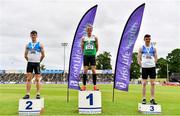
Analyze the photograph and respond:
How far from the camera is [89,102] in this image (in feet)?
35.2

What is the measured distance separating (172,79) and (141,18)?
241 ft

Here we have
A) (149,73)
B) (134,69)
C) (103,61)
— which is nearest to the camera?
(149,73)

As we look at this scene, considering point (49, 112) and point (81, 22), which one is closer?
point (49, 112)

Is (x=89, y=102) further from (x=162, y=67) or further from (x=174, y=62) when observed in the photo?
(x=162, y=67)

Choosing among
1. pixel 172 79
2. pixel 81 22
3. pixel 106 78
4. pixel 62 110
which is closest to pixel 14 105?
pixel 62 110

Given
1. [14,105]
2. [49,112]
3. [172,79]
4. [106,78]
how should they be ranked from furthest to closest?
1. [106,78]
2. [172,79]
3. [14,105]
4. [49,112]

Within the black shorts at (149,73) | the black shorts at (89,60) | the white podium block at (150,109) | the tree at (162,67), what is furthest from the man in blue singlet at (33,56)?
the tree at (162,67)

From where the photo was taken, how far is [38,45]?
11117 mm

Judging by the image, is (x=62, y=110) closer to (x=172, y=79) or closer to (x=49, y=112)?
(x=49, y=112)

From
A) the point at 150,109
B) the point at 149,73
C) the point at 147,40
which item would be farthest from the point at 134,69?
the point at 150,109

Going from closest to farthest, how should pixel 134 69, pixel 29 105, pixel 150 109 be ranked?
pixel 29 105
pixel 150 109
pixel 134 69

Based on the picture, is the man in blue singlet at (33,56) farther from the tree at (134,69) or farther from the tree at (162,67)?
the tree at (162,67)

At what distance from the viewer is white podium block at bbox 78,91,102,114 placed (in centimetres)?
1068

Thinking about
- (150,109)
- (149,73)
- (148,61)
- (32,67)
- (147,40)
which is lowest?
(150,109)
